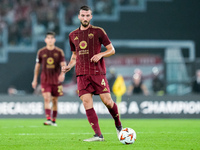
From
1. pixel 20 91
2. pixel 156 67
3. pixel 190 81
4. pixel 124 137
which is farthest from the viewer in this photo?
pixel 20 91

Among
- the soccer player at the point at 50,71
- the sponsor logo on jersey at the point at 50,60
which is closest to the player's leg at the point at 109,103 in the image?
the soccer player at the point at 50,71

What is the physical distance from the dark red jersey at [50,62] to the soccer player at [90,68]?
4179 millimetres

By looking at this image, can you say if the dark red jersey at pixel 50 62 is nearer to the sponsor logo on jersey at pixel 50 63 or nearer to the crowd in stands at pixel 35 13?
the sponsor logo on jersey at pixel 50 63

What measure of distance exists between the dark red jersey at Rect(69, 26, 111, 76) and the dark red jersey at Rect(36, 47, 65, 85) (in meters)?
4.20

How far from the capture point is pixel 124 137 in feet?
20.3

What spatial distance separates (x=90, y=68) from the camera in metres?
6.66

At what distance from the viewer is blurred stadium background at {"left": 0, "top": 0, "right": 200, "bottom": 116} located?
20828 millimetres

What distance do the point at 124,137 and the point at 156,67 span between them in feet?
43.8

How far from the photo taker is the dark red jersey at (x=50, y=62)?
1095cm

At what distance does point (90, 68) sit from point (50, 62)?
175 inches

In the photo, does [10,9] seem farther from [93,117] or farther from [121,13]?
[93,117]

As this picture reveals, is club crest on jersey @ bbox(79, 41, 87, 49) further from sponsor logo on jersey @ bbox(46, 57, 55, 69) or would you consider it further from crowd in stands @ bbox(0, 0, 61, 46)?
crowd in stands @ bbox(0, 0, 61, 46)

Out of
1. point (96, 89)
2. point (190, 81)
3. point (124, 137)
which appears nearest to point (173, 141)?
point (124, 137)

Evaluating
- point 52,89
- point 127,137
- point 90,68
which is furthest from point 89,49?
point 52,89
